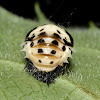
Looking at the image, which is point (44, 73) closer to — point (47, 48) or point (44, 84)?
point (44, 84)

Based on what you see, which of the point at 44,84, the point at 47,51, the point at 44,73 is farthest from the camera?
the point at 44,84

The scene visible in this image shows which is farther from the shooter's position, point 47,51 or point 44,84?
point 44,84

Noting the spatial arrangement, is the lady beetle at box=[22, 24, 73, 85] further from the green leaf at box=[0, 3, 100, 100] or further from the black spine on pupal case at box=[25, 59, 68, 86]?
the green leaf at box=[0, 3, 100, 100]

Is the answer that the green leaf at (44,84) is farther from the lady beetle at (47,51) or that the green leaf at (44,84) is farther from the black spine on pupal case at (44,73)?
the lady beetle at (47,51)

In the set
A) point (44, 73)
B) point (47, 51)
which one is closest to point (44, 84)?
point (44, 73)

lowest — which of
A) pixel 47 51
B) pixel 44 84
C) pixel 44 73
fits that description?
pixel 44 84

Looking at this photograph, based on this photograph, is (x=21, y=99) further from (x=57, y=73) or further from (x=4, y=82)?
(x=57, y=73)

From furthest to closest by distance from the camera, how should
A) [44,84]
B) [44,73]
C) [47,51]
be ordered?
[44,84] → [44,73] → [47,51]

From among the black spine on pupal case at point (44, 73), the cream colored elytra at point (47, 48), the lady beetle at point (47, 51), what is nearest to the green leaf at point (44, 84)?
the black spine on pupal case at point (44, 73)
